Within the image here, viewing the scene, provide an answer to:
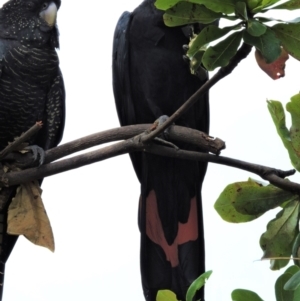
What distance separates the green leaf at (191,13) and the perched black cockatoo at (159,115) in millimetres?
1159

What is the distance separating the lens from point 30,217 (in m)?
2.29

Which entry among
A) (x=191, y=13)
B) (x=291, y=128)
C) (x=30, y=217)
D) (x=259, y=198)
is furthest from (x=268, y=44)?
(x=30, y=217)

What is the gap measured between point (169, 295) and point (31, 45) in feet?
5.07

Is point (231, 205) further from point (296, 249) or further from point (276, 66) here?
point (276, 66)

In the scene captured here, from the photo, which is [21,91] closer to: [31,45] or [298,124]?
[31,45]

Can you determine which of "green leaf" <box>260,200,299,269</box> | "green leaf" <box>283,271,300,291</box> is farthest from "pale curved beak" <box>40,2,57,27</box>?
"green leaf" <box>283,271,300,291</box>

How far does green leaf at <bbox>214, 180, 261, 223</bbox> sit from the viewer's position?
1.72 metres

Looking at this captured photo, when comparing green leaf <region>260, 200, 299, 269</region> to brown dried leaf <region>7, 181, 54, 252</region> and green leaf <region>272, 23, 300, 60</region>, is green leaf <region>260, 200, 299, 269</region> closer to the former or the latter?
green leaf <region>272, 23, 300, 60</region>

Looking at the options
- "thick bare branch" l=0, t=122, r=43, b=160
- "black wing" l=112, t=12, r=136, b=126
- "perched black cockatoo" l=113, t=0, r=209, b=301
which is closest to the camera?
"thick bare branch" l=0, t=122, r=43, b=160

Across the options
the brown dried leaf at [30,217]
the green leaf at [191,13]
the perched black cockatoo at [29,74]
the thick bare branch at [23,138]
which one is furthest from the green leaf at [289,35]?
the perched black cockatoo at [29,74]

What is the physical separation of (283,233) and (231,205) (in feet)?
0.50

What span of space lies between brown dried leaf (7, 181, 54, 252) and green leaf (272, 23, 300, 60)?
1.15m

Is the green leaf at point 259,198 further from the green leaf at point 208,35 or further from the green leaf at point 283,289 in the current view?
the green leaf at point 208,35

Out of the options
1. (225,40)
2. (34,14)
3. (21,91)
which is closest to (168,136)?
(225,40)
